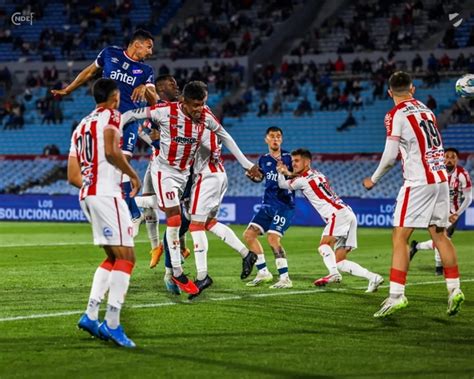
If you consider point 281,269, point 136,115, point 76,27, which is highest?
point 76,27

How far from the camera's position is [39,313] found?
10.4 meters

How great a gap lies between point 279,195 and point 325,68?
25.8m

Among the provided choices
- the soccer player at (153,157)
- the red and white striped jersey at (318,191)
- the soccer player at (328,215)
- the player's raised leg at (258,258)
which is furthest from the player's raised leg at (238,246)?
the soccer player at (153,157)

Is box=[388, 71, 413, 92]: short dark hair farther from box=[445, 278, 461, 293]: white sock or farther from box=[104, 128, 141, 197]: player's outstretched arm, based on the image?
box=[104, 128, 141, 197]: player's outstretched arm

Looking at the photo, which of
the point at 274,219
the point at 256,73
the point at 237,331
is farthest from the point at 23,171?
the point at 237,331

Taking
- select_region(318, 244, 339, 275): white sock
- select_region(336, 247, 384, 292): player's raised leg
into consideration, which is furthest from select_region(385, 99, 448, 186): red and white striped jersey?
select_region(318, 244, 339, 275): white sock

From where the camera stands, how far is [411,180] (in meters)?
10.3

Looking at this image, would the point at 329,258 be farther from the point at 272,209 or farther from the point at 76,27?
the point at 76,27

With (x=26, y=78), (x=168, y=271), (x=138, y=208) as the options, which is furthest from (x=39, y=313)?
(x=26, y=78)

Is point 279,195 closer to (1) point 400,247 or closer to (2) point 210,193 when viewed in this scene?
(2) point 210,193

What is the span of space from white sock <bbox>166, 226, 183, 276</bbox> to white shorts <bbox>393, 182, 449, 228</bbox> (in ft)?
9.50

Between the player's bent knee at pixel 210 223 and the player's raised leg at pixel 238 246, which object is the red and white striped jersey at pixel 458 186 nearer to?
the player's raised leg at pixel 238 246

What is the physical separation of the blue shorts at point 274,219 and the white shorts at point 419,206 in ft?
12.1

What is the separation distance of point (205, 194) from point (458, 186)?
18.5 ft
